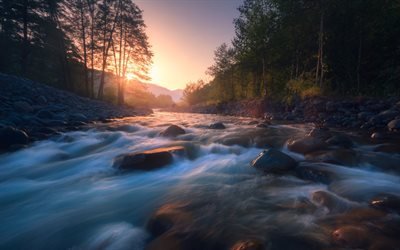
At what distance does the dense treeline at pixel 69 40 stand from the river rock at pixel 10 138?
17.4 metres

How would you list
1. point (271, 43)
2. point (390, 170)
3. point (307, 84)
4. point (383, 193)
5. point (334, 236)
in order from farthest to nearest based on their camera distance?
point (271, 43) → point (307, 84) → point (390, 170) → point (383, 193) → point (334, 236)

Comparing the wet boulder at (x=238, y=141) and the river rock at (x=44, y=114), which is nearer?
the wet boulder at (x=238, y=141)

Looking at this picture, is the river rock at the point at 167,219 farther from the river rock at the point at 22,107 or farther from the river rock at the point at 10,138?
the river rock at the point at 22,107

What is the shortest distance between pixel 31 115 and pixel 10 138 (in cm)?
383

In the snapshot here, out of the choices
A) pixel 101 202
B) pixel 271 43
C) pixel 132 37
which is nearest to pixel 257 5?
pixel 271 43

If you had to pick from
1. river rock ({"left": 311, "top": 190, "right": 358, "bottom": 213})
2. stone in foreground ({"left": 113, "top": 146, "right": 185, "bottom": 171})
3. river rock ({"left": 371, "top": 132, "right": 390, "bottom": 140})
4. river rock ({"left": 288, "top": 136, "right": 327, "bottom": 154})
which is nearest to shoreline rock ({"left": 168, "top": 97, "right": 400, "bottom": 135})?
river rock ({"left": 371, "top": 132, "right": 390, "bottom": 140})

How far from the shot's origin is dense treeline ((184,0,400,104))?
16.5 meters

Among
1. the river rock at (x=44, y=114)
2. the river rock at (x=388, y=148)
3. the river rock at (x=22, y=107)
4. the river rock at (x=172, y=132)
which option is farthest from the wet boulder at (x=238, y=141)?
the river rock at (x=22, y=107)

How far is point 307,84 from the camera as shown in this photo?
1748 centimetres

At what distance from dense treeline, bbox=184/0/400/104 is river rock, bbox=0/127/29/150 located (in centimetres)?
1566

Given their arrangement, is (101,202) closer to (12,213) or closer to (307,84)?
(12,213)

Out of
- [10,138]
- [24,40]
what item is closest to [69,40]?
[24,40]

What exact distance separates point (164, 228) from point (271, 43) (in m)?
23.9

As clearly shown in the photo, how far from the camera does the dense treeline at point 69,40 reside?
74.3 ft
